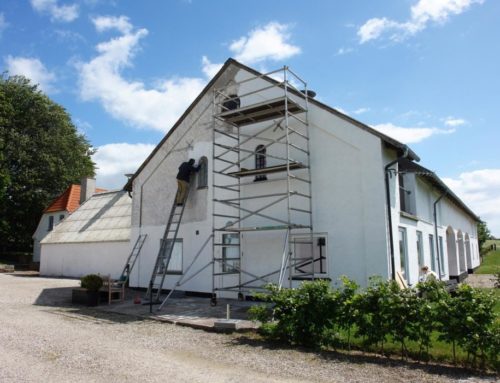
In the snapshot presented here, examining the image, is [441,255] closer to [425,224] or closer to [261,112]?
[425,224]

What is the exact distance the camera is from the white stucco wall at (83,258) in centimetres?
2166

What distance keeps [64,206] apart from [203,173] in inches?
876

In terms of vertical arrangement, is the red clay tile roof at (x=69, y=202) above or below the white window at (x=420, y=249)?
above

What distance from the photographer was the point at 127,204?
2498cm

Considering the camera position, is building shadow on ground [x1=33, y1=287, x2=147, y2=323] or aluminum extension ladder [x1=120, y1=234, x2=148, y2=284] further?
aluminum extension ladder [x1=120, y1=234, x2=148, y2=284]

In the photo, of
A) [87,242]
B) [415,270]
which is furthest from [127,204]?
[415,270]

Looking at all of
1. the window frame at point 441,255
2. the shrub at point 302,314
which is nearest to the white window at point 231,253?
the shrub at point 302,314

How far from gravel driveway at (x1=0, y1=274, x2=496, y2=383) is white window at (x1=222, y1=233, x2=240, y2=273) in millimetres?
4344

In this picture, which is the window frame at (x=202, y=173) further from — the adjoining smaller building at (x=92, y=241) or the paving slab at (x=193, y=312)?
the adjoining smaller building at (x=92, y=241)

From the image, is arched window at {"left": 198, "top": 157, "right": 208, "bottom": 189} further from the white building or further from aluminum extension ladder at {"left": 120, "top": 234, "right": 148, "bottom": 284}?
aluminum extension ladder at {"left": 120, "top": 234, "right": 148, "bottom": 284}

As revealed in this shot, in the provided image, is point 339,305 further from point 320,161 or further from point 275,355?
point 320,161

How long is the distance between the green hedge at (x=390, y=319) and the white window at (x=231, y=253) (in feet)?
18.4

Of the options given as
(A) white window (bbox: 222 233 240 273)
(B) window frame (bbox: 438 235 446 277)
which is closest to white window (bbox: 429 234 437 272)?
(B) window frame (bbox: 438 235 446 277)

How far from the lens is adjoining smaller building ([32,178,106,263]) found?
31.7m
